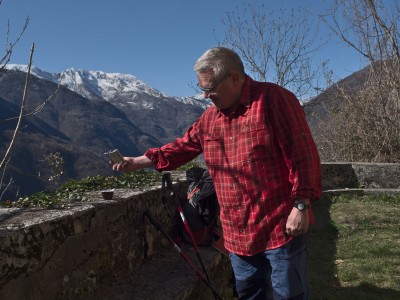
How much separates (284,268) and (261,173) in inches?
19.3

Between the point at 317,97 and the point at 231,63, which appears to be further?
the point at 317,97

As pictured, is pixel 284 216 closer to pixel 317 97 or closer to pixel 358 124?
pixel 358 124

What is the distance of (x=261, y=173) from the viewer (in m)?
2.40

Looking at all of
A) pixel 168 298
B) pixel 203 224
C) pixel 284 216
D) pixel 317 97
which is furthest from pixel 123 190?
pixel 317 97

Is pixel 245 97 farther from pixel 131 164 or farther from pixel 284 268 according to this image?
pixel 131 164

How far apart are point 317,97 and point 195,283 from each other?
13760mm

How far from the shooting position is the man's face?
2.47 metres

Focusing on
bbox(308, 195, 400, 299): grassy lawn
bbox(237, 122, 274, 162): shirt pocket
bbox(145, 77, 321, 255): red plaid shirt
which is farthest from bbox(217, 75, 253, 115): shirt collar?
bbox(308, 195, 400, 299): grassy lawn

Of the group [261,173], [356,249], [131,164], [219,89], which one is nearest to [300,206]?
[261,173]

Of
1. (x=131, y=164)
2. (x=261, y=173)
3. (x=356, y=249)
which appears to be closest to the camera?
(x=261, y=173)

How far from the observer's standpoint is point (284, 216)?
237 cm

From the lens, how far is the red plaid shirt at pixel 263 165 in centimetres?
232

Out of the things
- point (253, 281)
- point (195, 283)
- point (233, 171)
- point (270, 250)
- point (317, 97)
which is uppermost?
point (317, 97)

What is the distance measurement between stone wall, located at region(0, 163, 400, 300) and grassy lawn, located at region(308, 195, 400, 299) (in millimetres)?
1430
